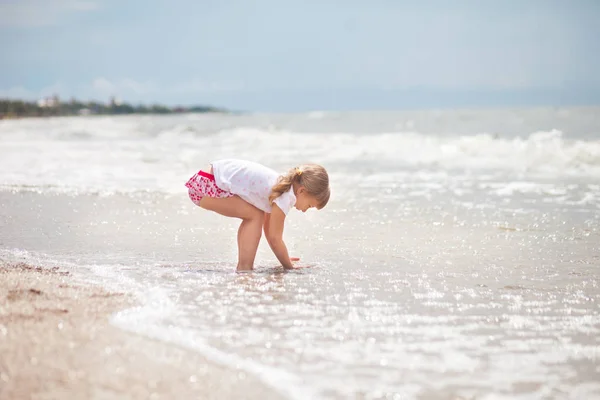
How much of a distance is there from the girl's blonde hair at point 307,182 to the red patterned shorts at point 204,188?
414mm

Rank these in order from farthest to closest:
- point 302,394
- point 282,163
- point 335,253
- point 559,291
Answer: point 282,163
point 335,253
point 559,291
point 302,394

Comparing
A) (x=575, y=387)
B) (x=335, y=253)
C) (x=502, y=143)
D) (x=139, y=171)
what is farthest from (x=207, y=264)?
(x=502, y=143)

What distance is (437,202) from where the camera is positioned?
7.82 meters

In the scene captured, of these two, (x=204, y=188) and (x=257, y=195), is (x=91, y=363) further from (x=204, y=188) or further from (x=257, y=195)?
(x=204, y=188)

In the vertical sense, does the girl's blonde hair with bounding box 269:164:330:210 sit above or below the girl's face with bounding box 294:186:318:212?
above

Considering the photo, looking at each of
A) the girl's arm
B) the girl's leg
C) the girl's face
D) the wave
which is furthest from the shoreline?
the wave

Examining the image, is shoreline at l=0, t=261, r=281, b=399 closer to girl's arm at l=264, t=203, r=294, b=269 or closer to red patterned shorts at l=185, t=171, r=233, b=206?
girl's arm at l=264, t=203, r=294, b=269

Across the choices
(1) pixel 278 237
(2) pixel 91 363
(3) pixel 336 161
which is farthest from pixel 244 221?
(3) pixel 336 161

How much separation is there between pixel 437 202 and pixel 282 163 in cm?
746

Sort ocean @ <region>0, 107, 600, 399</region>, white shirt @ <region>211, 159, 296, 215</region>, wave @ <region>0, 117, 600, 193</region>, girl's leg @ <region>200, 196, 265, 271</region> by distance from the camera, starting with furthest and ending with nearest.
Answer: wave @ <region>0, 117, 600, 193</region>
white shirt @ <region>211, 159, 296, 215</region>
girl's leg @ <region>200, 196, 265, 271</region>
ocean @ <region>0, 107, 600, 399</region>

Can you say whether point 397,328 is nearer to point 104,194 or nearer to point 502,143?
point 104,194

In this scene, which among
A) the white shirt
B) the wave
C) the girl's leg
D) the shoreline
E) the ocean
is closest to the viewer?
the shoreline

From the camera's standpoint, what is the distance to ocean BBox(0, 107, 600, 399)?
8.38ft

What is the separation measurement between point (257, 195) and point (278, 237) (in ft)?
1.15
